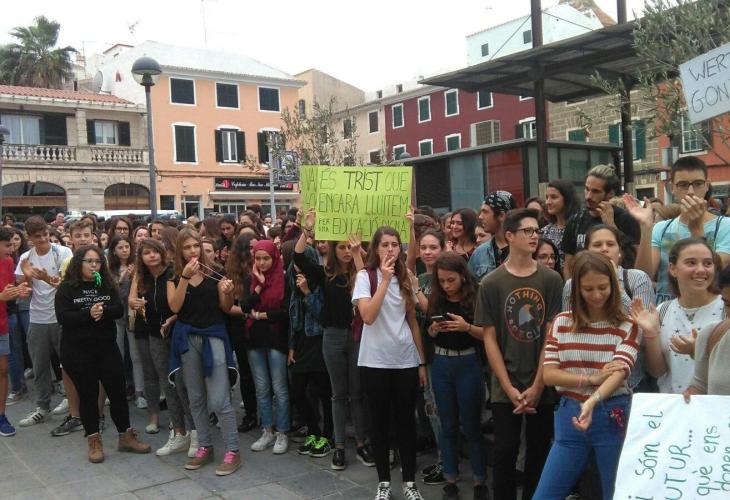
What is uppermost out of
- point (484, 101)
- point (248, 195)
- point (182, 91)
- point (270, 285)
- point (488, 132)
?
point (182, 91)

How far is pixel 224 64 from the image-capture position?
3856 centimetres

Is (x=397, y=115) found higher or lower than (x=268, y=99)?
lower

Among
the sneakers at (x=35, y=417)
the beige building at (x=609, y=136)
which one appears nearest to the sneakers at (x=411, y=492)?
the sneakers at (x=35, y=417)

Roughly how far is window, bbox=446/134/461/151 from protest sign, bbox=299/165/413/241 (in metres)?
36.5

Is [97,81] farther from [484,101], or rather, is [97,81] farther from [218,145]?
[484,101]

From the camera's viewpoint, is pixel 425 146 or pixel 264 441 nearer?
pixel 264 441

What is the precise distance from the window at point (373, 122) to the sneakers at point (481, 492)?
43173mm

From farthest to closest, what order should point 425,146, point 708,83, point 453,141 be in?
point 425,146, point 453,141, point 708,83

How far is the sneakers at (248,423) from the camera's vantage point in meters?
6.23

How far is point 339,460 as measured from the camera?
5.12 metres

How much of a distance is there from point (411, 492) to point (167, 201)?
32190mm

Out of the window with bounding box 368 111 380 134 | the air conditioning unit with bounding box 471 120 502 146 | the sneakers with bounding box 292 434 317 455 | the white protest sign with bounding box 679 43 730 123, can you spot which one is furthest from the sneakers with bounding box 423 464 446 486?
the window with bounding box 368 111 380 134

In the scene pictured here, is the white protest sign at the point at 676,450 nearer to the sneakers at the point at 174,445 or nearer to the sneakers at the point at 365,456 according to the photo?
the sneakers at the point at 365,456

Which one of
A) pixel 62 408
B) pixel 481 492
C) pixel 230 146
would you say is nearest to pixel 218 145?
pixel 230 146
